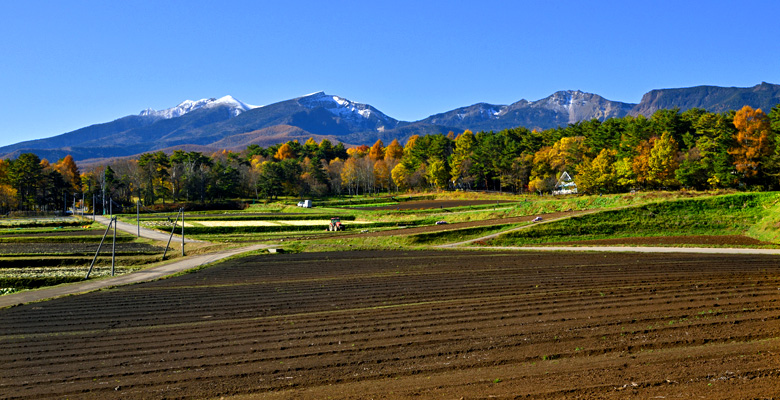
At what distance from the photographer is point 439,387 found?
9477 mm

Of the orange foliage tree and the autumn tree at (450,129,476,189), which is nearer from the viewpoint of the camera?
the orange foliage tree

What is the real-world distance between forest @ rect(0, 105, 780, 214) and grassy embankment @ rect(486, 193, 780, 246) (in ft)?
75.3

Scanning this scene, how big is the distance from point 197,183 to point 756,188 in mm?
96034

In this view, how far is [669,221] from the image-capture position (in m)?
42.6

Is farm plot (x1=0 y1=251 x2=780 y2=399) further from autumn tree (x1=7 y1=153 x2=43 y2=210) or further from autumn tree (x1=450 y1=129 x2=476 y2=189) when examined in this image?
autumn tree (x1=7 y1=153 x2=43 y2=210)

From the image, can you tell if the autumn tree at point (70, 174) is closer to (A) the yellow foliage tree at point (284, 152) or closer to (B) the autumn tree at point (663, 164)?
(A) the yellow foliage tree at point (284, 152)

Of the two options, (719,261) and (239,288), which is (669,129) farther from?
(239,288)

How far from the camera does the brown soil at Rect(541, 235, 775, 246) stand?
3472cm

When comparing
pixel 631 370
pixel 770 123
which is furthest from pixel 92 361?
pixel 770 123

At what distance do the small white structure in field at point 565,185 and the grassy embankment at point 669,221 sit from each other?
4302 cm

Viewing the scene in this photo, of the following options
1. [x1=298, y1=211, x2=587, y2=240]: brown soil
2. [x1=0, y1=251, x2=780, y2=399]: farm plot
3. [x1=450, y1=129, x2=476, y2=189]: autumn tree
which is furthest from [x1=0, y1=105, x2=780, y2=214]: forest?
[x1=0, y1=251, x2=780, y2=399]: farm plot

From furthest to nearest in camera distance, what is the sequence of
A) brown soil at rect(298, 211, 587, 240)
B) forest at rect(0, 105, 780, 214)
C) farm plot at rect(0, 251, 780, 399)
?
forest at rect(0, 105, 780, 214), brown soil at rect(298, 211, 587, 240), farm plot at rect(0, 251, 780, 399)

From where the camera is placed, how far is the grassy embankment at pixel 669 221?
40.4m

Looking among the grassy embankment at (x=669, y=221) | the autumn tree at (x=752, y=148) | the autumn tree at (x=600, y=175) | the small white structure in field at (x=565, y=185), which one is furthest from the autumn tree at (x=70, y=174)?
the autumn tree at (x=752, y=148)
